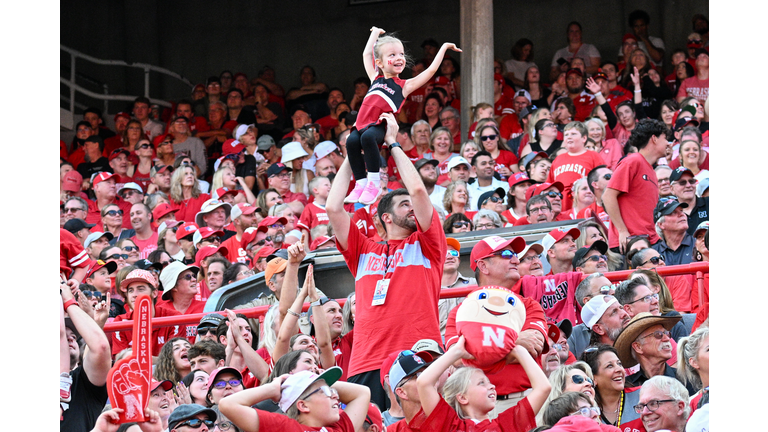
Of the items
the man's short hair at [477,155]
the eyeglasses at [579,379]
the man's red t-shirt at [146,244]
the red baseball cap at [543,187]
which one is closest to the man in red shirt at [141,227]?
the man's red t-shirt at [146,244]

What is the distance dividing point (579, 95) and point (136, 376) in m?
8.79

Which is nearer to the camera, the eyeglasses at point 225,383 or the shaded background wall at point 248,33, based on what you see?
the eyeglasses at point 225,383

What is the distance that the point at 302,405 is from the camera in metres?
5.16

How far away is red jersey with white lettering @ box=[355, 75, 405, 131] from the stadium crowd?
0.18ft

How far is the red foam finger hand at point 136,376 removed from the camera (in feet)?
16.2

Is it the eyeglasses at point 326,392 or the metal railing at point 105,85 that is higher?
the metal railing at point 105,85

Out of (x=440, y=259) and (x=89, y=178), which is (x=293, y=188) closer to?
(x=89, y=178)

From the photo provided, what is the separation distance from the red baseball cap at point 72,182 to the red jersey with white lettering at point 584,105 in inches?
220

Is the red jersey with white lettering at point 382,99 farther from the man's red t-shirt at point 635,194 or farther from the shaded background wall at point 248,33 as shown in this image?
the shaded background wall at point 248,33

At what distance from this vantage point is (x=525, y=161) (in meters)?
10.7

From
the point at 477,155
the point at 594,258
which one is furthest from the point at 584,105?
the point at 594,258

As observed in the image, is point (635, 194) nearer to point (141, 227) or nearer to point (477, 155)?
point (477, 155)
